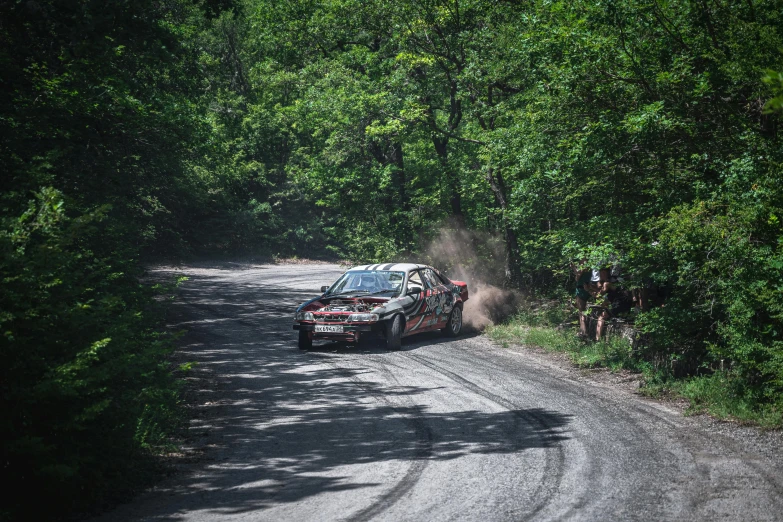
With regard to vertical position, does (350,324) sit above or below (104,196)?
below

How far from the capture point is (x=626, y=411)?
30.6 ft

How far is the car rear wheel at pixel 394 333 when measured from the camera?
1420cm

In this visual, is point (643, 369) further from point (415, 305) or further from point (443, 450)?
point (443, 450)

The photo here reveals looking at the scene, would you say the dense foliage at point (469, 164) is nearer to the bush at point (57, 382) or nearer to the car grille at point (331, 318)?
the bush at point (57, 382)

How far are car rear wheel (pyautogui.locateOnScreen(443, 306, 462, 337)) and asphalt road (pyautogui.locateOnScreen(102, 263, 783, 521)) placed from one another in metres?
2.82

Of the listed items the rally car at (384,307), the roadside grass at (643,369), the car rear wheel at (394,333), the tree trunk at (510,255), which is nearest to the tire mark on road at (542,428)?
the car rear wheel at (394,333)

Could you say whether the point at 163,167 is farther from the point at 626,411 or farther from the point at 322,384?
the point at 626,411

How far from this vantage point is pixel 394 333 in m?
14.3

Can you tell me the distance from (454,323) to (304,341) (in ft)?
13.5

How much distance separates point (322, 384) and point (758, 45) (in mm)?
8134

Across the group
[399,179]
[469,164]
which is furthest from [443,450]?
[399,179]

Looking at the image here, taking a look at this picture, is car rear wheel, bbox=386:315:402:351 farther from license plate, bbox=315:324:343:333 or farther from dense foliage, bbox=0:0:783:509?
dense foliage, bbox=0:0:783:509

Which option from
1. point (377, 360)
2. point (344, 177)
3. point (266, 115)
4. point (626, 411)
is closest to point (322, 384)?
point (377, 360)

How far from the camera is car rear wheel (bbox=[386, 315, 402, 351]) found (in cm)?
1420
